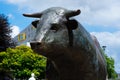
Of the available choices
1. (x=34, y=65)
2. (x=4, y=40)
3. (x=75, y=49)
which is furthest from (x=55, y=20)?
(x=34, y=65)

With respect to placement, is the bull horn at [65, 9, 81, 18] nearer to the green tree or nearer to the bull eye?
the bull eye

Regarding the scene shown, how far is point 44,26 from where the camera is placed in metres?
5.18

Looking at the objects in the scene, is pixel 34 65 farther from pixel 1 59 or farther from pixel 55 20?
pixel 55 20

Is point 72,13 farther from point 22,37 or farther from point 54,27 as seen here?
point 22,37

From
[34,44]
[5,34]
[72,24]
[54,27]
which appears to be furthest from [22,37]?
[34,44]

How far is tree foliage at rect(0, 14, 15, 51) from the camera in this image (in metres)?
19.8

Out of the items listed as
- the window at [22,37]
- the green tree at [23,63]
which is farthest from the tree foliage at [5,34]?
the window at [22,37]

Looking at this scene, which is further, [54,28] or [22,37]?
[22,37]

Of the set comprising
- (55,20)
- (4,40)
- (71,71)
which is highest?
(4,40)

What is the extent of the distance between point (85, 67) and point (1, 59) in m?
39.0

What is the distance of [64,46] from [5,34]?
1639 cm

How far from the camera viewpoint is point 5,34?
21375mm

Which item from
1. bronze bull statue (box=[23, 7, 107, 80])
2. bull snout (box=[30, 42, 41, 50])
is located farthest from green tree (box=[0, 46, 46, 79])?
bull snout (box=[30, 42, 41, 50])

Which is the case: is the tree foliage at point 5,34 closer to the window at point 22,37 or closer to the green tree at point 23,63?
the green tree at point 23,63
